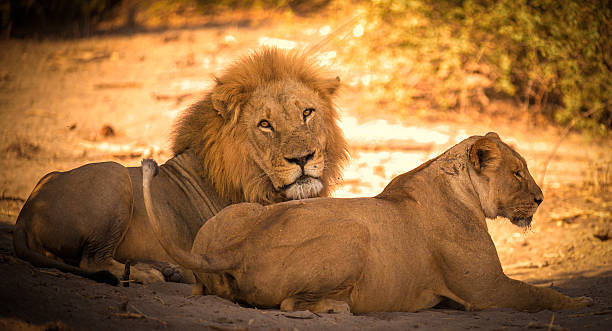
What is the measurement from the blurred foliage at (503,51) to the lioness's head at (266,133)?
4.75 m

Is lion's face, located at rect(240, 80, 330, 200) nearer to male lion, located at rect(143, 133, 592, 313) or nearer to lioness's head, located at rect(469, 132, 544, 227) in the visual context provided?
male lion, located at rect(143, 133, 592, 313)

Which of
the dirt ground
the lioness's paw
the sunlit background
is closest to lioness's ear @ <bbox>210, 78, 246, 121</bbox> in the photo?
the dirt ground

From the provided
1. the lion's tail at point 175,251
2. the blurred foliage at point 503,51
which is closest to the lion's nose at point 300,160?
the lion's tail at point 175,251

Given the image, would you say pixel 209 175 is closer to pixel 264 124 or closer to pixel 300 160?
pixel 264 124

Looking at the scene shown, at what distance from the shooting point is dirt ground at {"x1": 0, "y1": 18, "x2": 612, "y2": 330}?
3521 mm

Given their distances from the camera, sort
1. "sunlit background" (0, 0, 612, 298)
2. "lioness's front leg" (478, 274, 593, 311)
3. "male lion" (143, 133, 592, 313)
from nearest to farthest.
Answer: "male lion" (143, 133, 592, 313) → "lioness's front leg" (478, 274, 593, 311) → "sunlit background" (0, 0, 612, 298)

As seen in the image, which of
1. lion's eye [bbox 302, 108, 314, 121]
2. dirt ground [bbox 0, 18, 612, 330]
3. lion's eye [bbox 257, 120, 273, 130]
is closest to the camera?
dirt ground [bbox 0, 18, 612, 330]

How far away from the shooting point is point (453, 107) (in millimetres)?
10836

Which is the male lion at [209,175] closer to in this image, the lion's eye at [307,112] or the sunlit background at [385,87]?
the lion's eye at [307,112]

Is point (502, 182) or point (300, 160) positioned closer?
point (502, 182)

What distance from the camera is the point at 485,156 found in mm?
4742

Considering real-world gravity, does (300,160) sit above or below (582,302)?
above

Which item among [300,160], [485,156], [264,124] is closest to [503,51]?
[485,156]

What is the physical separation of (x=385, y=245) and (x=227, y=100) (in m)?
1.97
